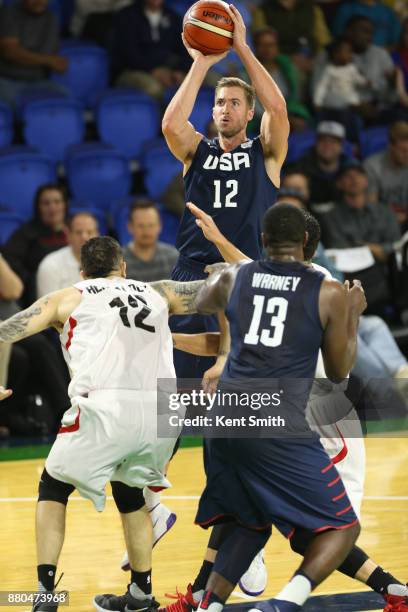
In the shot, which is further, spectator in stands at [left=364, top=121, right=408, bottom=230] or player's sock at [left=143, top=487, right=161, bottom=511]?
spectator in stands at [left=364, top=121, right=408, bottom=230]

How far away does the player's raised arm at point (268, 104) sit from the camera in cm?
681

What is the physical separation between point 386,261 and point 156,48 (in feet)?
11.5

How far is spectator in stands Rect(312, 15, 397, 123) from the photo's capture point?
1455cm

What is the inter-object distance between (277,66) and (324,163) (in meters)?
1.78

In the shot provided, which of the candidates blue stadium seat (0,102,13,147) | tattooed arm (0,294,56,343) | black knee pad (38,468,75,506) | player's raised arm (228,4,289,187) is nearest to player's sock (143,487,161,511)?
black knee pad (38,468,75,506)

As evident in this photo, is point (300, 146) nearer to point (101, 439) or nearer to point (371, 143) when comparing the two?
point (371, 143)

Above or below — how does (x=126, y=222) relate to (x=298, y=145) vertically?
below

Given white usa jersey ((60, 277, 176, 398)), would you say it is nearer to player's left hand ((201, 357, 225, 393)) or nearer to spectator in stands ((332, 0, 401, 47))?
player's left hand ((201, 357, 225, 393))

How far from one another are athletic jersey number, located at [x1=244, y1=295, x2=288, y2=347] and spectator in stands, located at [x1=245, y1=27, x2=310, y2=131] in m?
8.19

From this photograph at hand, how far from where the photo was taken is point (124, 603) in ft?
20.0

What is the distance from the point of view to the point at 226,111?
703 centimetres

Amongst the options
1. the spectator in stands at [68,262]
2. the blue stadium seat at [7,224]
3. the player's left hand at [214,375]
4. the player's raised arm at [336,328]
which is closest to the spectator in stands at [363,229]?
the spectator in stands at [68,262]

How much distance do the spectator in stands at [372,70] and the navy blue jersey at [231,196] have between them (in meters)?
7.65

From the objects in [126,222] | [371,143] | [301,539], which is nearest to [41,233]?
[126,222]
